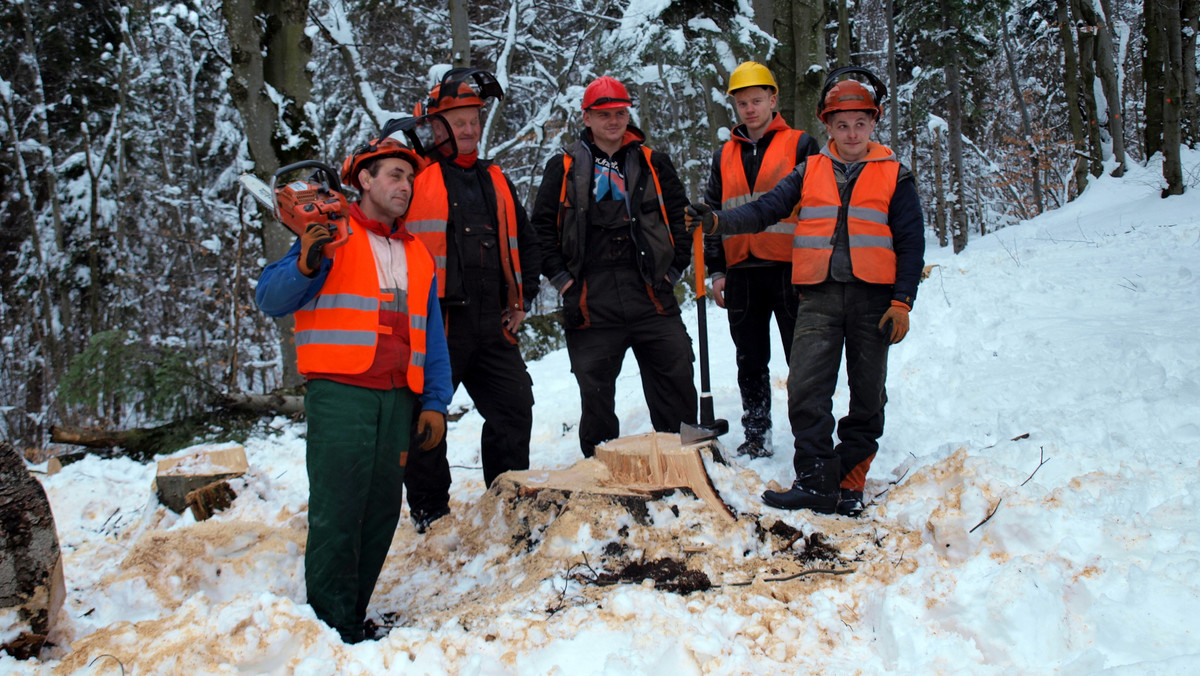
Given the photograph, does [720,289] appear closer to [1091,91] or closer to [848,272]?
[848,272]

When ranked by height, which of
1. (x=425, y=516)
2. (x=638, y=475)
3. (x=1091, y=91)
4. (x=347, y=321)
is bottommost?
(x=425, y=516)

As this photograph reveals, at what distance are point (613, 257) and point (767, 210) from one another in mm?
923

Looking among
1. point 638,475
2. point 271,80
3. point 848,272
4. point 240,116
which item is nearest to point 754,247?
point 848,272

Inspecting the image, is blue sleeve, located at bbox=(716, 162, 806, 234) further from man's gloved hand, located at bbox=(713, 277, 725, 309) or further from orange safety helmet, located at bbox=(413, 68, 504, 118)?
orange safety helmet, located at bbox=(413, 68, 504, 118)

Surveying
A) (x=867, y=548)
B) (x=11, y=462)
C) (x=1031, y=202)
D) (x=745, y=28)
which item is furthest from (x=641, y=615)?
(x=1031, y=202)

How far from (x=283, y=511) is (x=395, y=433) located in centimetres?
195

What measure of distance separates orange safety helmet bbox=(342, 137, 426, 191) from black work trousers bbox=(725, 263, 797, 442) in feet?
6.81

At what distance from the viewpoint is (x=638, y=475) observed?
11.3ft

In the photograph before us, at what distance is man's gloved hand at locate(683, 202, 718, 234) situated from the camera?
12.2 feet

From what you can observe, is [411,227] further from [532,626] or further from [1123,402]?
[1123,402]

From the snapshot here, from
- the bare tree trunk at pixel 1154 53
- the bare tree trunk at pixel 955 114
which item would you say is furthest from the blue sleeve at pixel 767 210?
the bare tree trunk at pixel 955 114

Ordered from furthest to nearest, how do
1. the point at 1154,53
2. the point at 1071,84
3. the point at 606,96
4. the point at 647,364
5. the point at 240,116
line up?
the point at 1071,84 → the point at 1154,53 → the point at 240,116 → the point at 647,364 → the point at 606,96

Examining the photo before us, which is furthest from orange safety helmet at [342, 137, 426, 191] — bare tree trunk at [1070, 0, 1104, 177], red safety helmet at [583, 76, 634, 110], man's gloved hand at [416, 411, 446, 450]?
bare tree trunk at [1070, 0, 1104, 177]

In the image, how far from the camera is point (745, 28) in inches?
289
